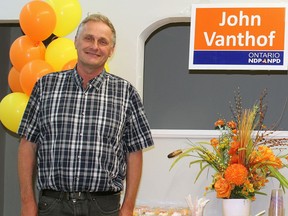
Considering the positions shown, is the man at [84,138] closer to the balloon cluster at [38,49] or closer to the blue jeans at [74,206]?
the blue jeans at [74,206]

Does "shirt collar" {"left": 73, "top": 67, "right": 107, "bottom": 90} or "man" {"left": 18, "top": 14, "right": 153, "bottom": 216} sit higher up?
"shirt collar" {"left": 73, "top": 67, "right": 107, "bottom": 90}

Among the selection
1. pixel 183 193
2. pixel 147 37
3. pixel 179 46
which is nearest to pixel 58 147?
pixel 183 193

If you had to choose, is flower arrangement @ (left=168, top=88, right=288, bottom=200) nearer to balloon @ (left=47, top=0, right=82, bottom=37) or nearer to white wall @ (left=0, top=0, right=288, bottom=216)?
white wall @ (left=0, top=0, right=288, bottom=216)

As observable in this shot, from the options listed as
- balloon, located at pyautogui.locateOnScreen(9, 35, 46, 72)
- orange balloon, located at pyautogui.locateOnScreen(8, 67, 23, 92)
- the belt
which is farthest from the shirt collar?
orange balloon, located at pyautogui.locateOnScreen(8, 67, 23, 92)

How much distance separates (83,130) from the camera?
2.18 meters

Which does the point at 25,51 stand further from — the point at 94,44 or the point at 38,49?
the point at 94,44

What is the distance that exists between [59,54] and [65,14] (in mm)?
248

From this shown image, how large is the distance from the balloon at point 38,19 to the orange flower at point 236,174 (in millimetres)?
1304

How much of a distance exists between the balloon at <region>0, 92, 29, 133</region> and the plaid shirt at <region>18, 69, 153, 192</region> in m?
1.17

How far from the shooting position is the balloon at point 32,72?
322 cm

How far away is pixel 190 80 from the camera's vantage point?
14.0 ft

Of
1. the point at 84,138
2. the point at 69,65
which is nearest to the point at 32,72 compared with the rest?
the point at 69,65

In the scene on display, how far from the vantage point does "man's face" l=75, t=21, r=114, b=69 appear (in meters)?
2.22

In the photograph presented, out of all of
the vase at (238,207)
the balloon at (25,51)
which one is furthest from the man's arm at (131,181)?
the balloon at (25,51)
